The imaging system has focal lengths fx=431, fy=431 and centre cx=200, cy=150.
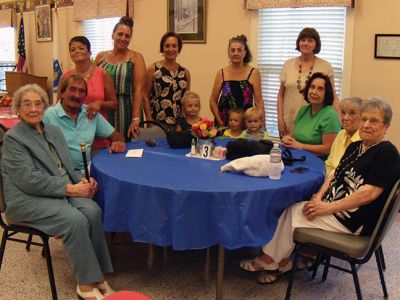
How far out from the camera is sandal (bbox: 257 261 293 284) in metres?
2.48

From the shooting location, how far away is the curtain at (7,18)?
7.60 metres

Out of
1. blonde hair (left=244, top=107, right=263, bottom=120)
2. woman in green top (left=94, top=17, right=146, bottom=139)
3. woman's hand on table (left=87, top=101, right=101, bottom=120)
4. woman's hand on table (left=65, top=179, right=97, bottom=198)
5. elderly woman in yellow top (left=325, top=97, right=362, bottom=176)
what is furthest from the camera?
woman in green top (left=94, top=17, right=146, bottom=139)

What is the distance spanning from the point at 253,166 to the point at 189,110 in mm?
1182

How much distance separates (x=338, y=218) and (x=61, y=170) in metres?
1.48

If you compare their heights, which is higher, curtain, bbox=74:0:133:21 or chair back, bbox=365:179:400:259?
curtain, bbox=74:0:133:21

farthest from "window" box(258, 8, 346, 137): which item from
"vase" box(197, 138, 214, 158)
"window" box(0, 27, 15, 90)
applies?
"window" box(0, 27, 15, 90)

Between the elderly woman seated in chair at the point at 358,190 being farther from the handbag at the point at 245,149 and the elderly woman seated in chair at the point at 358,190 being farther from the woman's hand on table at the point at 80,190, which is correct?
the woman's hand on table at the point at 80,190

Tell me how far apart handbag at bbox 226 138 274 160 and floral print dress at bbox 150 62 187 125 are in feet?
A: 3.65

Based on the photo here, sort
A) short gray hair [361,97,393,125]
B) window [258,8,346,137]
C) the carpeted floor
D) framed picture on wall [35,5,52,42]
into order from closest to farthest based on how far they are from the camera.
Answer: short gray hair [361,97,393,125] → the carpeted floor → window [258,8,346,137] → framed picture on wall [35,5,52,42]

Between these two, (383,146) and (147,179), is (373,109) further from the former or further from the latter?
(147,179)

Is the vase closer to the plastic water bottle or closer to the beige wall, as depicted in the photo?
the plastic water bottle

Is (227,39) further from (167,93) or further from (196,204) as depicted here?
(196,204)

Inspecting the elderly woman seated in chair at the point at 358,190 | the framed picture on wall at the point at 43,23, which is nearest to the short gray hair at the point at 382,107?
the elderly woman seated in chair at the point at 358,190

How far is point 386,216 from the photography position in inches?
75.0
